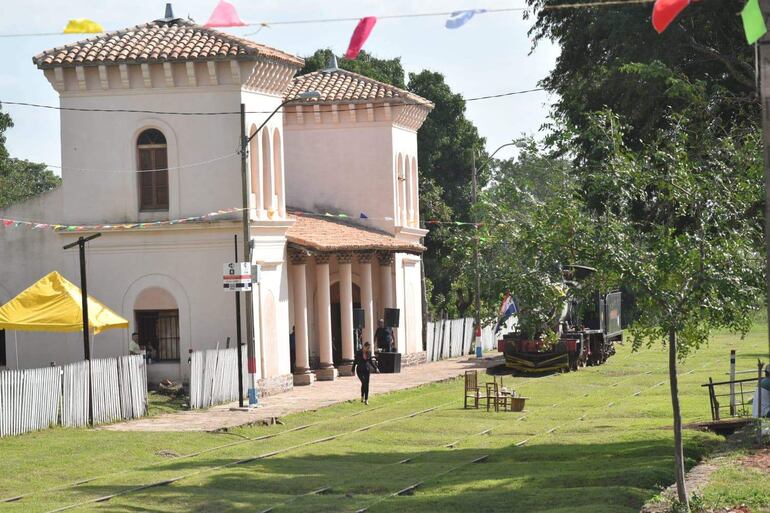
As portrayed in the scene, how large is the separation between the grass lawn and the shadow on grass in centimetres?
3

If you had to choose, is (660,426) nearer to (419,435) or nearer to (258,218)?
(419,435)

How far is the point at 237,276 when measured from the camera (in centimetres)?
3150

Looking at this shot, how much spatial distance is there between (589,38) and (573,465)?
853 cm

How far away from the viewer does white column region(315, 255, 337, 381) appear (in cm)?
4219

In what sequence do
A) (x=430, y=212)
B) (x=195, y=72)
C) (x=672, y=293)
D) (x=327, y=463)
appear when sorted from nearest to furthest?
(x=672, y=293), (x=327, y=463), (x=195, y=72), (x=430, y=212)

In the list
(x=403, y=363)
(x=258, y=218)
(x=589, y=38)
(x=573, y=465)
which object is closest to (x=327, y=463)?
(x=573, y=465)

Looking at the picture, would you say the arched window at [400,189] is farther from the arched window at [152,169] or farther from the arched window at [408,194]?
the arched window at [152,169]

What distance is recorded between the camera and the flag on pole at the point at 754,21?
36.0 ft

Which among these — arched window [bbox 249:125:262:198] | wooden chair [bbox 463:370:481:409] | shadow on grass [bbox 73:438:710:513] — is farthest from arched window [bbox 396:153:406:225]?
shadow on grass [bbox 73:438:710:513]

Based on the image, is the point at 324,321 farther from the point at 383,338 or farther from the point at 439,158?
the point at 439,158

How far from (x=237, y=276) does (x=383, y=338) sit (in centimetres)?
1475

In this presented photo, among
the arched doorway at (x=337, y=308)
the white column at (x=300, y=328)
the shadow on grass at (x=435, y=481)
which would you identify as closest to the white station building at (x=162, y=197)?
the white column at (x=300, y=328)

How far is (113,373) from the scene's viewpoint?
29.7 metres

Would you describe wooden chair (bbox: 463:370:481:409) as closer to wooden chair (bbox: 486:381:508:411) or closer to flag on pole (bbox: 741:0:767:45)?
wooden chair (bbox: 486:381:508:411)
